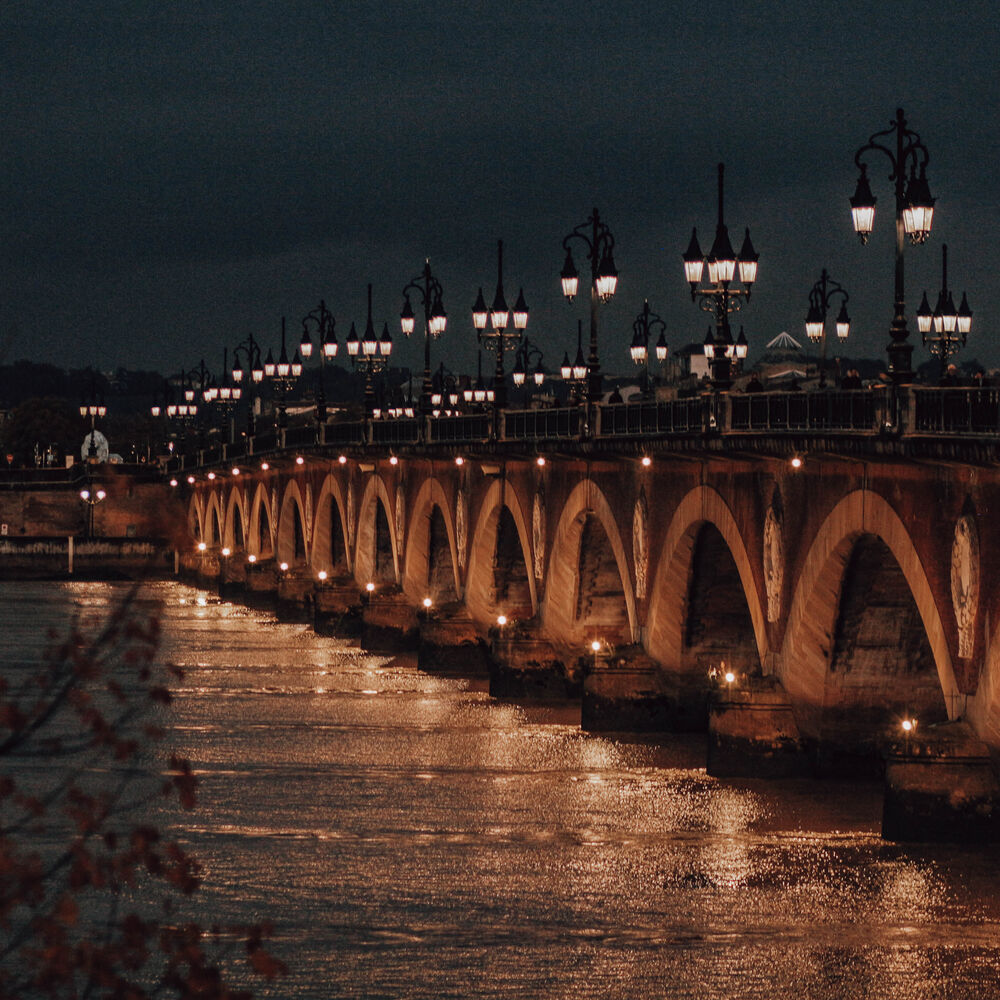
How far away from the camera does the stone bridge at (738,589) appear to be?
25.4 m

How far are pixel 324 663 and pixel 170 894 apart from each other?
3106 centimetres

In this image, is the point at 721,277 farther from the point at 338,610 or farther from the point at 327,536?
the point at 327,536

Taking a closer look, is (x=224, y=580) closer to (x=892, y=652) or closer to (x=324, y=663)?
(x=324, y=663)

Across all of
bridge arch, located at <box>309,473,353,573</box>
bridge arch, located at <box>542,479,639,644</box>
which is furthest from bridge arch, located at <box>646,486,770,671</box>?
bridge arch, located at <box>309,473,353,573</box>

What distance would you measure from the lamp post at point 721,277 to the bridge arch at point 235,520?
224 ft

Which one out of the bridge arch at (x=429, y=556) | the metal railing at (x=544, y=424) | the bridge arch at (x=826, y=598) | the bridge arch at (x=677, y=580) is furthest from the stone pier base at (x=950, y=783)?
the bridge arch at (x=429, y=556)

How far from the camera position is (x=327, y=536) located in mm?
79312

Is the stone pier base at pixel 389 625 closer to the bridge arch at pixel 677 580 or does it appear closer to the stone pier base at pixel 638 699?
the stone pier base at pixel 638 699

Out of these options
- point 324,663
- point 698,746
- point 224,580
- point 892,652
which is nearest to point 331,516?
point 224,580

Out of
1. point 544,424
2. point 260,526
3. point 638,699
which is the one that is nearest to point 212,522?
point 260,526

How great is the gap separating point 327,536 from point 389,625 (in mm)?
19446

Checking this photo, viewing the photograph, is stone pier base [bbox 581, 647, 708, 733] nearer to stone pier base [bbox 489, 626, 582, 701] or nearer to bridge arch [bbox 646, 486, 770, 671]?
bridge arch [bbox 646, 486, 770, 671]

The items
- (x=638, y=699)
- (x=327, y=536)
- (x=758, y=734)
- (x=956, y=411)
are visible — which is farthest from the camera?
(x=327, y=536)

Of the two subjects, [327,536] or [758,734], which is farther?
[327,536]
